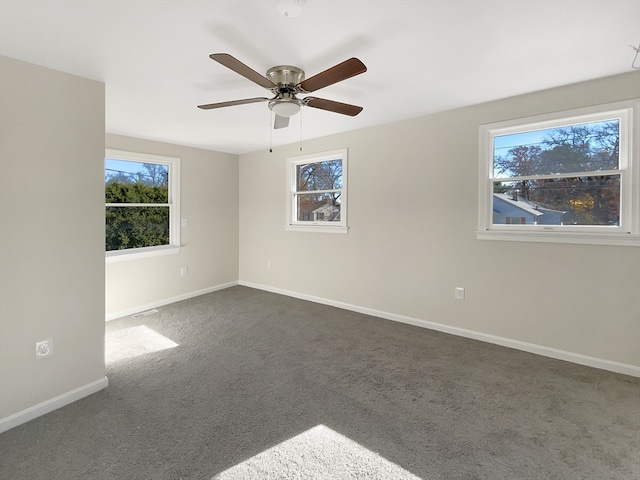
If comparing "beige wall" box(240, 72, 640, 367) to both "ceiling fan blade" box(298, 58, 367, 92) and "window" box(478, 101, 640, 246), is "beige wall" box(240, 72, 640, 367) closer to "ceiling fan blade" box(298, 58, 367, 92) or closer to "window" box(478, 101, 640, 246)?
"window" box(478, 101, 640, 246)

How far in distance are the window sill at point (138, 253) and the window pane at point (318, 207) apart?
196 centimetres

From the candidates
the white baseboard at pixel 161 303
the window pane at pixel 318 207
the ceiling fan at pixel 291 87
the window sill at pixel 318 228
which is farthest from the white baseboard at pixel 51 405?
the window pane at pixel 318 207

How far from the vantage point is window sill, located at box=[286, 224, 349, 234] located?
432 centimetres

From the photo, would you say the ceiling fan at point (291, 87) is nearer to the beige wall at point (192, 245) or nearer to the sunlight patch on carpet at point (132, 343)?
the sunlight patch on carpet at point (132, 343)

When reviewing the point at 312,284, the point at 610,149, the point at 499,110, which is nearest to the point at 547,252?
the point at 610,149

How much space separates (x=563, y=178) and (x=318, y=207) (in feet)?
9.52

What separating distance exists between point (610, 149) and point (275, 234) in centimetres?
408

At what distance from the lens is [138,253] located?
428 centimetres

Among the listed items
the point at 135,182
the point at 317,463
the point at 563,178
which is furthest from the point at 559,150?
the point at 135,182

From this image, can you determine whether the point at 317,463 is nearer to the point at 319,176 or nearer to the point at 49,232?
the point at 49,232

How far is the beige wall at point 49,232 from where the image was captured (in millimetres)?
2002

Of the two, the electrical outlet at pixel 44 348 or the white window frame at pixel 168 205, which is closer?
the electrical outlet at pixel 44 348

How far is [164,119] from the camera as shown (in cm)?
352

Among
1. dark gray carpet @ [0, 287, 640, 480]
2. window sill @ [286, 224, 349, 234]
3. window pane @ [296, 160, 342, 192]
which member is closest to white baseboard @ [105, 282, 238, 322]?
dark gray carpet @ [0, 287, 640, 480]
